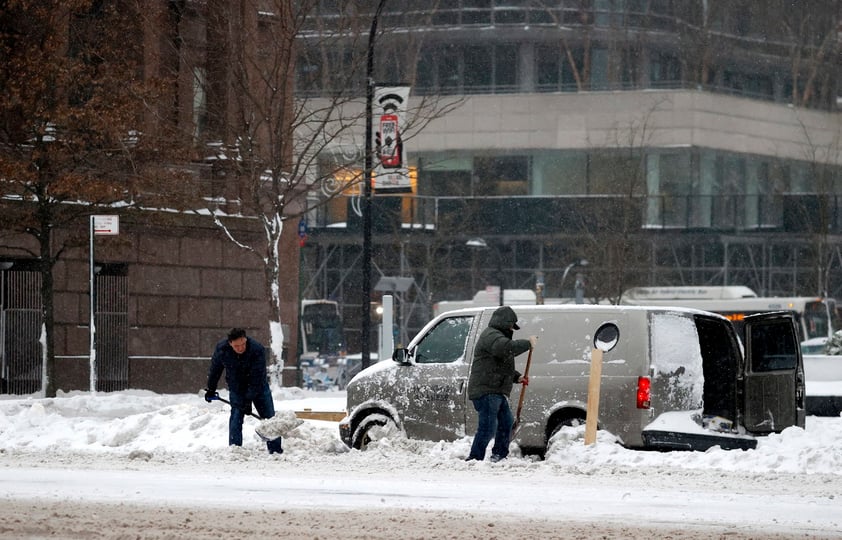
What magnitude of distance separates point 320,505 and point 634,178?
1674 inches

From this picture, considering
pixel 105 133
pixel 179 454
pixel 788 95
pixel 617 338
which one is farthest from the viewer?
pixel 788 95

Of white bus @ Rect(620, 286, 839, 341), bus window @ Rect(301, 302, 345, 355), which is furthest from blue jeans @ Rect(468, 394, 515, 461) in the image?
bus window @ Rect(301, 302, 345, 355)

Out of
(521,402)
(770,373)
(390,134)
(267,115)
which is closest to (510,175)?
(390,134)

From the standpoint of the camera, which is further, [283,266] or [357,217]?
[357,217]

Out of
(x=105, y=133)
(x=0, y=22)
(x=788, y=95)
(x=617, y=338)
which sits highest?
(x=788, y=95)

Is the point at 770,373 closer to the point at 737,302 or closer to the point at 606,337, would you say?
the point at 606,337

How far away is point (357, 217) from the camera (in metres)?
63.3

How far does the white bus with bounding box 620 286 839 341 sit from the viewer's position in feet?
170

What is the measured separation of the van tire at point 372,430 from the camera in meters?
16.2

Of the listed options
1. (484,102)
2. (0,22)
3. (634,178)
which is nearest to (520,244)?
(484,102)

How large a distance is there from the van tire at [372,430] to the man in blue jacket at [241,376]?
894mm

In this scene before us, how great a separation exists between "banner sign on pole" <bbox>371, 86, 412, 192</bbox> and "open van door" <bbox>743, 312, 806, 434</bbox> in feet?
41.9

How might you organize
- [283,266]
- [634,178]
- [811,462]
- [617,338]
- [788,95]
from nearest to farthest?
[811,462]
[617,338]
[283,266]
[634,178]
[788,95]

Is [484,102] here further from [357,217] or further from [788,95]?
[788,95]
